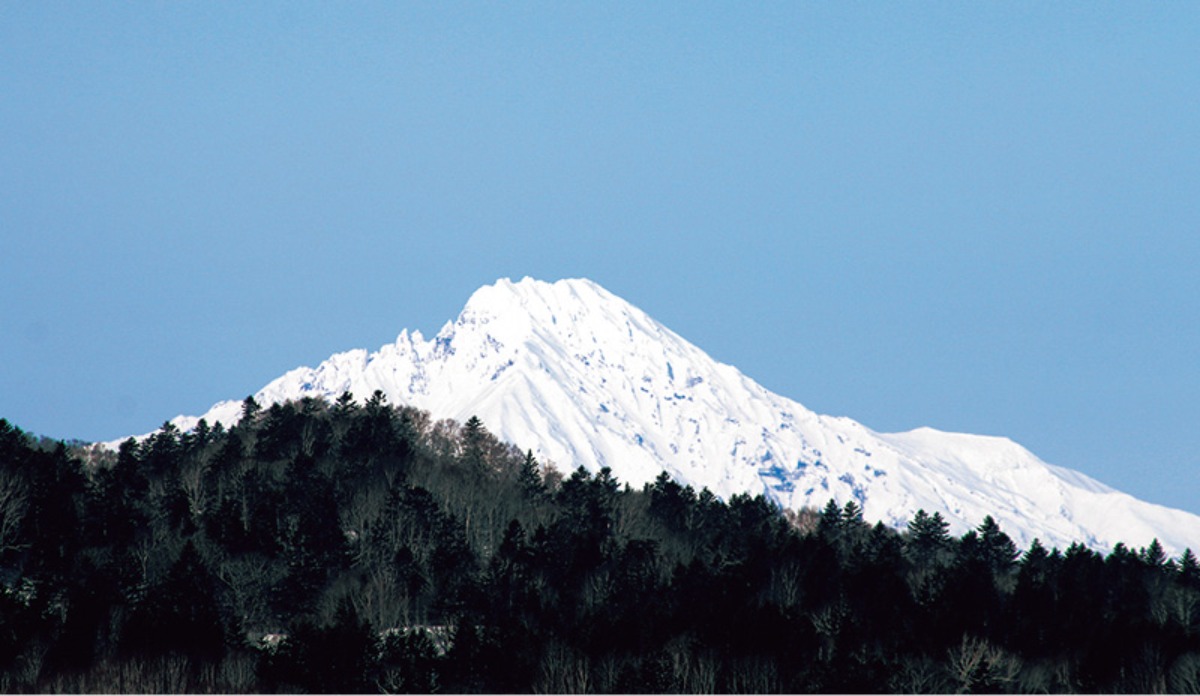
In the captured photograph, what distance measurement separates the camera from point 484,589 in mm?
128500

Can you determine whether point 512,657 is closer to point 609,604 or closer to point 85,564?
point 609,604

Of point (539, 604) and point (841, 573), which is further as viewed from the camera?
point (841, 573)

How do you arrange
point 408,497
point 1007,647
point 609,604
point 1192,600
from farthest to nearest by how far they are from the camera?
point 408,497 → point 1192,600 → point 609,604 → point 1007,647

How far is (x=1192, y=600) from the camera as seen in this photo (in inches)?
5290

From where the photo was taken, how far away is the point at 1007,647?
115 metres

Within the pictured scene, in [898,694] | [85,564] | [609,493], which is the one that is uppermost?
[609,493]

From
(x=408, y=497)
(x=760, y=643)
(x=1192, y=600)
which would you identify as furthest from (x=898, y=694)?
(x=408, y=497)

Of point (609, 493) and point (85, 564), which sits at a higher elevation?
point (609, 493)

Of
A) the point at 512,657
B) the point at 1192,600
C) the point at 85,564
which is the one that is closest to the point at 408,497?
the point at 85,564

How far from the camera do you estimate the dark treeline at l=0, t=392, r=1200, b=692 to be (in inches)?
4203

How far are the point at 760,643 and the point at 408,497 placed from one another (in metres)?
46.1

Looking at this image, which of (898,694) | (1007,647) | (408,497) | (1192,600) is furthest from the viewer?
(408,497)

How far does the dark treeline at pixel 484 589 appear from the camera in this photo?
350 feet

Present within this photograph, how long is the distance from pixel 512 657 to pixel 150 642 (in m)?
22.3
